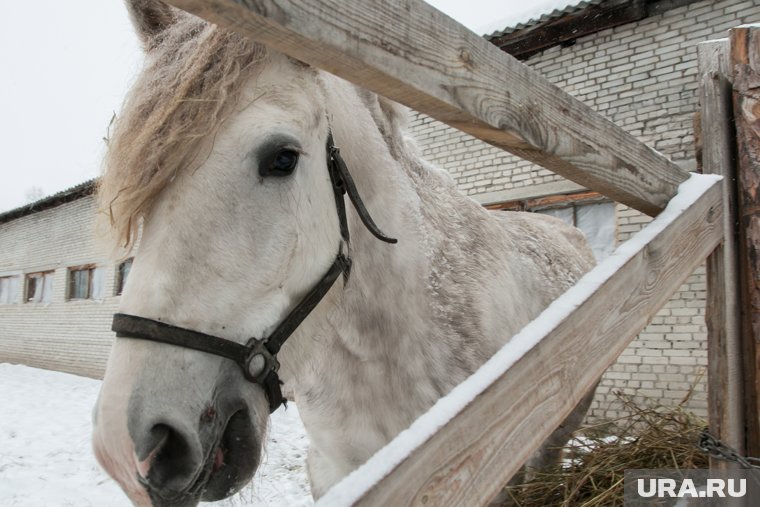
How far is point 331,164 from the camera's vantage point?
1.63 m

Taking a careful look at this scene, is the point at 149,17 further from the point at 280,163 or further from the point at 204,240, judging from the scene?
the point at 204,240

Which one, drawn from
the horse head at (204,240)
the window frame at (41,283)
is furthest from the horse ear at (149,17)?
the window frame at (41,283)

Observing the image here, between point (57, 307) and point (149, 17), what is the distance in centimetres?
1497

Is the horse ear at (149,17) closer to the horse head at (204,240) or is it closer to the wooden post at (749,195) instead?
the horse head at (204,240)

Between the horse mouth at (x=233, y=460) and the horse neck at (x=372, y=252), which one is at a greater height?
the horse neck at (x=372, y=252)

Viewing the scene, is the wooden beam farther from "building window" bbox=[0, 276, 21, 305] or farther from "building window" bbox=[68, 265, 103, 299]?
"building window" bbox=[0, 276, 21, 305]

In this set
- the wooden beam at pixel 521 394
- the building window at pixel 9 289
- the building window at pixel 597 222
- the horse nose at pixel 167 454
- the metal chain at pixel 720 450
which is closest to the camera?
the wooden beam at pixel 521 394

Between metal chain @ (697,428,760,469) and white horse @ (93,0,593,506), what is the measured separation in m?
0.74

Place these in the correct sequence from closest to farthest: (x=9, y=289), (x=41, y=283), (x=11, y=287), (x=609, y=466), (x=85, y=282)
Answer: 1. (x=609, y=466)
2. (x=85, y=282)
3. (x=41, y=283)
4. (x=11, y=287)
5. (x=9, y=289)

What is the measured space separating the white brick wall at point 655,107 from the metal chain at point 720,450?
172 inches

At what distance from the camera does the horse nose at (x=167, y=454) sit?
1.11 metres

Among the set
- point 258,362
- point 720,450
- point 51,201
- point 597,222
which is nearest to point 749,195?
point 720,450

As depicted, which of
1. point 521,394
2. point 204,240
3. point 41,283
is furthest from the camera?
point 41,283

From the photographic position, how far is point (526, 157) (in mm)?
1178
